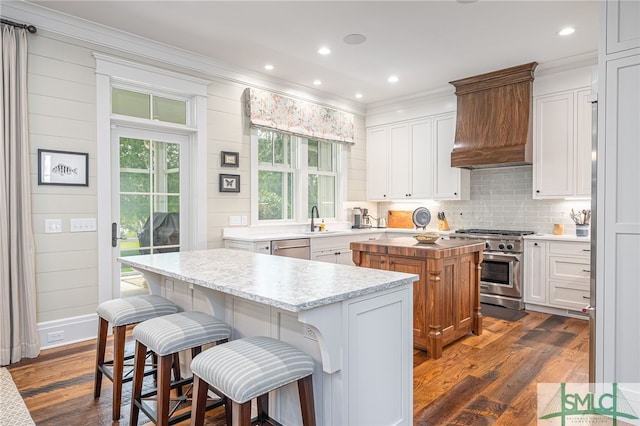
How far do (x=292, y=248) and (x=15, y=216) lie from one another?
2.59m

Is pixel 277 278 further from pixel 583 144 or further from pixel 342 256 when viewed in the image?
pixel 583 144

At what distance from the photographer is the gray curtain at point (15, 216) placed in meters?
3.04

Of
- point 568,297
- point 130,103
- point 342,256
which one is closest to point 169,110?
point 130,103

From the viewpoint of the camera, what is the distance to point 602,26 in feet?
7.36

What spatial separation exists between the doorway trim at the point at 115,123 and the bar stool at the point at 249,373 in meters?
2.51

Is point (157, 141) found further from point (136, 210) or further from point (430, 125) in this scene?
point (430, 125)

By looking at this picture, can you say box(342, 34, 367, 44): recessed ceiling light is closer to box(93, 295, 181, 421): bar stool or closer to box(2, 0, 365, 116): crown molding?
box(2, 0, 365, 116): crown molding

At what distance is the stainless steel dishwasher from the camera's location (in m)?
4.40

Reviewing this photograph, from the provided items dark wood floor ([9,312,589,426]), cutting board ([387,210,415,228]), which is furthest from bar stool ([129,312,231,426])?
cutting board ([387,210,415,228])

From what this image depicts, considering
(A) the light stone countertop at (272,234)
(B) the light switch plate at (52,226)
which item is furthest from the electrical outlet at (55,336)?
(A) the light stone countertop at (272,234)

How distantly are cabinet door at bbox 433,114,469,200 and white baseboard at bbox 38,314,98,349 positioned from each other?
4.44 metres

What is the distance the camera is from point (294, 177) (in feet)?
18.2

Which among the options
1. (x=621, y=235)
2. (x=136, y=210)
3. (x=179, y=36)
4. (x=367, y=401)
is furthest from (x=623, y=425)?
(x=179, y=36)

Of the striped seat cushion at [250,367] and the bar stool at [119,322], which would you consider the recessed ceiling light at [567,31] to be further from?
the bar stool at [119,322]
